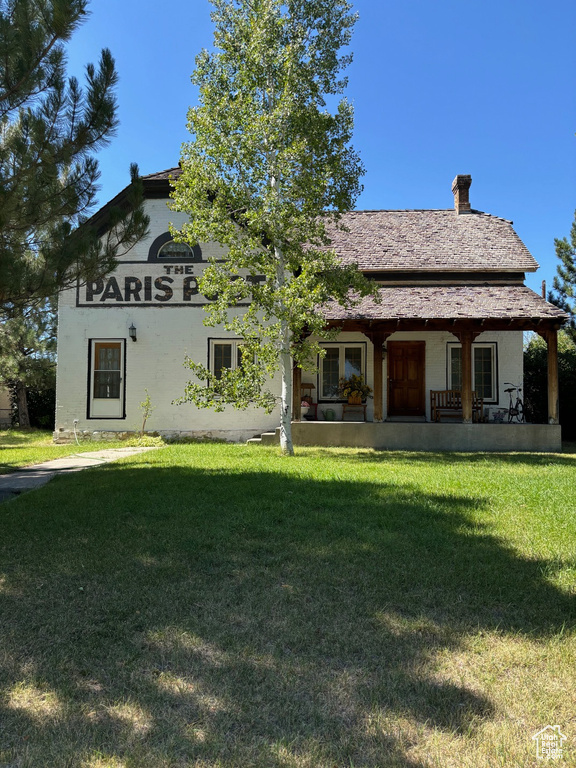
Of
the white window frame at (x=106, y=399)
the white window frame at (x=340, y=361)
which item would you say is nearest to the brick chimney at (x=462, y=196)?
the white window frame at (x=340, y=361)

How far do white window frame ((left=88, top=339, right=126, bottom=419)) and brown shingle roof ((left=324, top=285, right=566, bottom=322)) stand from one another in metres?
5.73

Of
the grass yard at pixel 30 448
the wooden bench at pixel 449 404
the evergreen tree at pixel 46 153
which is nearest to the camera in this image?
the evergreen tree at pixel 46 153

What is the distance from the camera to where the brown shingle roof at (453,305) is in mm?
12844

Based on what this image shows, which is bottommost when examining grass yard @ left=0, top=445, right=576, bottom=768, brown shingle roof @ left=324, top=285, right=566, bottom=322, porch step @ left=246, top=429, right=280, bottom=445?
grass yard @ left=0, top=445, right=576, bottom=768

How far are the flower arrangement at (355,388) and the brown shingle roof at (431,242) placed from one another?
3.04 metres

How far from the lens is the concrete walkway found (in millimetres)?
7391

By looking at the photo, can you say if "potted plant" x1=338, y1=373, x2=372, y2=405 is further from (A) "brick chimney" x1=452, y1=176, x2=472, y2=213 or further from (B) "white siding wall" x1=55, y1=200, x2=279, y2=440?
(A) "brick chimney" x1=452, y1=176, x2=472, y2=213

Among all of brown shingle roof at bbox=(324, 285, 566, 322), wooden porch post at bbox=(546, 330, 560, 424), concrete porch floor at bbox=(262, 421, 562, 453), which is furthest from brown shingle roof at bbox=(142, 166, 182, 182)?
wooden porch post at bbox=(546, 330, 560, 424)

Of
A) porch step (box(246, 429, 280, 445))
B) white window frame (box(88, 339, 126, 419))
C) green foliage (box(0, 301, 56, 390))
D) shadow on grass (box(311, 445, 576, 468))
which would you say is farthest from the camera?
green foliage (box(0, 301, 56, 390))

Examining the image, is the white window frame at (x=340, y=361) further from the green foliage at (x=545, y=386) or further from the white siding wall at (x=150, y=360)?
the green foliage at (x=545, y=386)

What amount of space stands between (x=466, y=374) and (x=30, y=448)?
10748mm

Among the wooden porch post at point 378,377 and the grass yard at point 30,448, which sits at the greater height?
the wooden porch post at point 378,377

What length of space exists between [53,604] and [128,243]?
4.79 m

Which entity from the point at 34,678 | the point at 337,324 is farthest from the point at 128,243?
the point at 337,324
